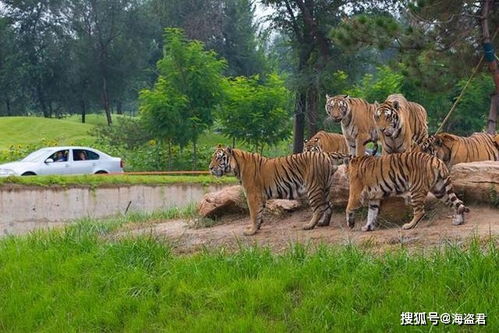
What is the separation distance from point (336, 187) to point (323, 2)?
16.2 meters

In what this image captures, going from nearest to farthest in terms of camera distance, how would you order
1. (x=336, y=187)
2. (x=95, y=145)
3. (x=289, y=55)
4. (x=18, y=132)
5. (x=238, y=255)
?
(x=238, y=255) → (x=336, y=187) → (x=289, y=55) → (x=95, y=145) → (x=18, y=132)

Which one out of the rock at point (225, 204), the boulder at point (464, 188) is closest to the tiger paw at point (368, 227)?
the boulder at point (464, 188)

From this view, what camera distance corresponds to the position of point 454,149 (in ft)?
25.7

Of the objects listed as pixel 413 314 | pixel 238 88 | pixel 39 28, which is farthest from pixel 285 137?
pixel 39 28

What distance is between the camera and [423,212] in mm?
6668

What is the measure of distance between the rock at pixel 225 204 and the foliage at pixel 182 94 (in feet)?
37.3

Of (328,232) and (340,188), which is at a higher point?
(340,188)

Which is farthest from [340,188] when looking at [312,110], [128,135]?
[128,135]

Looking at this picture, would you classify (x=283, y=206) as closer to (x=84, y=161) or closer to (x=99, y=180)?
(x=99, y=180)

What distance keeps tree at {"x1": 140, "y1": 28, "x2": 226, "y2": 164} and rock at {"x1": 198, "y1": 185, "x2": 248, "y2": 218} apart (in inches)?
448

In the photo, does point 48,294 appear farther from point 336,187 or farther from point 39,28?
point 39,28

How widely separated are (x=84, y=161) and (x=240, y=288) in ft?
48.2

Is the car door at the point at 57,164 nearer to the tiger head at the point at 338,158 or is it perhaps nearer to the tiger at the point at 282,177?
the tiger at the point at 282,177

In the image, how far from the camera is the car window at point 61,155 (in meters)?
18.9
